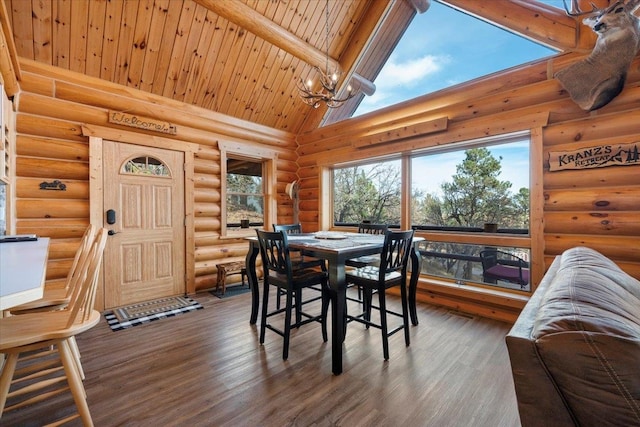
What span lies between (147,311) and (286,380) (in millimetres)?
2232

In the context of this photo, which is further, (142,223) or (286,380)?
(142,223)

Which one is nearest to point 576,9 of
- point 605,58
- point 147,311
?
point 605,58

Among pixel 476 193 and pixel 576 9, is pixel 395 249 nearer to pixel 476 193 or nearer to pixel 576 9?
pixel 476 193

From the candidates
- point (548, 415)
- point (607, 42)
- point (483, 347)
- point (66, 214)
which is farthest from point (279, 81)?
point (548, 415)

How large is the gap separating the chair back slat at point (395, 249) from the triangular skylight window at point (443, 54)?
2.40 metres

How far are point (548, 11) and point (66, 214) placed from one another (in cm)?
567

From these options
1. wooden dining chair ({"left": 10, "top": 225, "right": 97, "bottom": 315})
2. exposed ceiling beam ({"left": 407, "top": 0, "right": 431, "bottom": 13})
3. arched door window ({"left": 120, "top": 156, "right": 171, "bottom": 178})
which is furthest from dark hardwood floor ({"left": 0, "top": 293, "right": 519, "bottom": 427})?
exposed ceiling beam ({"left": 407, "top": 0, "right": 431, "bottom": 13})

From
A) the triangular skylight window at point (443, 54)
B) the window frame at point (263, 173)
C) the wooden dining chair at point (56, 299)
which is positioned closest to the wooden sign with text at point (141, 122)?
the window frame at point (263, 173)

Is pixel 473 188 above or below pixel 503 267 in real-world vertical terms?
above

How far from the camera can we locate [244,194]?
4.90 metres

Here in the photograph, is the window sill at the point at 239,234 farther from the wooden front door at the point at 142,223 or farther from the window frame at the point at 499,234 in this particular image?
the window frame at the point at 499,234

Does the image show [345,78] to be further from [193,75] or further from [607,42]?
[607,42]

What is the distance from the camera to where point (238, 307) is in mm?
3467

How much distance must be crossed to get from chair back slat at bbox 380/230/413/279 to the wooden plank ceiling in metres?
2.77
